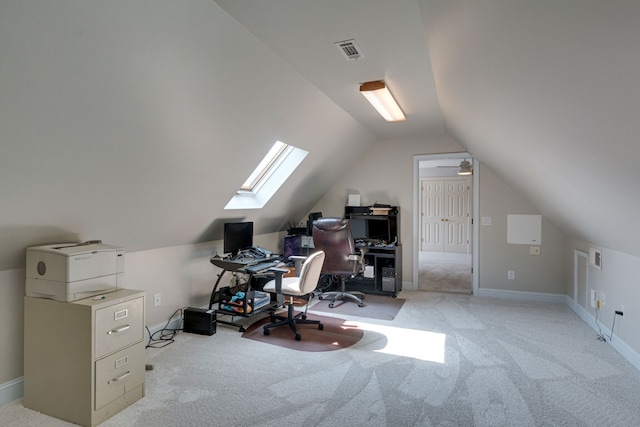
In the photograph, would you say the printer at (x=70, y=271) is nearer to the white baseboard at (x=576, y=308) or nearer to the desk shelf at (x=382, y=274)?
the desk shelf at (x=382, y=274)

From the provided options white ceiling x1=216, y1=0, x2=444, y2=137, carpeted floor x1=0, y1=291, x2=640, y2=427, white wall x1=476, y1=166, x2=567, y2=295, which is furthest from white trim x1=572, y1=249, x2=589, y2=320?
white ceiling x1=216, y1=0, x2=444, y2=137

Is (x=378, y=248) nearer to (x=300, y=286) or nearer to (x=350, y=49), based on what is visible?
(x=300, y=286)

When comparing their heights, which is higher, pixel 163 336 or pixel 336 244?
pixel 336 244

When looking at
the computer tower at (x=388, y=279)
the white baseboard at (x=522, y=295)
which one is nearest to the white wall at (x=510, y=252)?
the white baseboard at (x=522, y=295)

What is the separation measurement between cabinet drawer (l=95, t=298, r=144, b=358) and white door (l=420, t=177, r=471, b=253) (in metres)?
8.55

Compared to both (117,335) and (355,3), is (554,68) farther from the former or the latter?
(117,335)

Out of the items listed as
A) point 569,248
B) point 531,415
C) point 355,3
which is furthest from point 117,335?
point 569,248

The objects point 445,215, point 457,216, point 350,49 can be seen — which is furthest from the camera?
point 445,215

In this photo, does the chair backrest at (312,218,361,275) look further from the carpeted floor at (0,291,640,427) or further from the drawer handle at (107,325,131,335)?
the drawer handle at (107,325,131,335)

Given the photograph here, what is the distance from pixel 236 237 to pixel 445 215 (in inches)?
279

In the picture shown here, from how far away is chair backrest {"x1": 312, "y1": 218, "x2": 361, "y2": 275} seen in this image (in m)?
4.55

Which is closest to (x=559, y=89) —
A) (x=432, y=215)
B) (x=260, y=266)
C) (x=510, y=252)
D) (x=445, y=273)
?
(x=260, y=266)

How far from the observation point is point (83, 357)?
6.98 ft

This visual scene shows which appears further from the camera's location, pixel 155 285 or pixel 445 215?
pixel 445 215
